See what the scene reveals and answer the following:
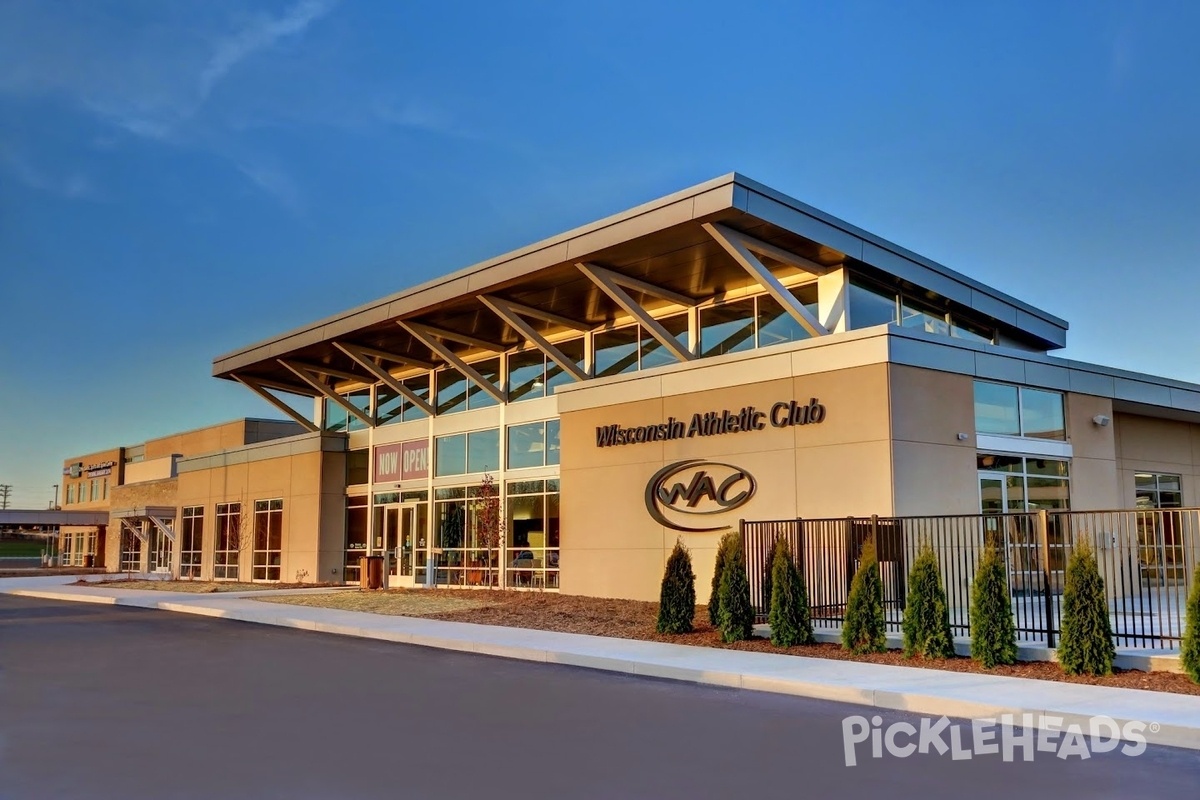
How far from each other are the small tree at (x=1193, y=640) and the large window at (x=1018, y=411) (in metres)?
8.14

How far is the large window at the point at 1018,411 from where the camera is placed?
19422 mm

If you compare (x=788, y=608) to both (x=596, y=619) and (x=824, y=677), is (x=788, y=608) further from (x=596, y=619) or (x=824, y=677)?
(x=596, y=619)

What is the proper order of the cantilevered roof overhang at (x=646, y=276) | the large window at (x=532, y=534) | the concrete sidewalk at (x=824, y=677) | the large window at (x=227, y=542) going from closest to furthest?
the concrete sidewalk at (x=824, y=677)
the cantilevered roof overhang at (x=646, y=276)
the large window at (x=532, y=534)
the large window at (x=227, y=542)

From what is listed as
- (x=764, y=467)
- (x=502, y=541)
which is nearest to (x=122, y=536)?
(x=502, y=541)

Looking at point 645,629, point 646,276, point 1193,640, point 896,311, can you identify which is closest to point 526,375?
point 646,276

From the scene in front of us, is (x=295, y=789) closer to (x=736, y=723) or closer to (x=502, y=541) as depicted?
(x=736, y=723)

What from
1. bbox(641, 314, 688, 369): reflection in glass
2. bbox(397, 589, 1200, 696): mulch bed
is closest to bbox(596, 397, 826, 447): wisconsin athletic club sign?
bbox(641, 314, 688, 369): reflection in glass

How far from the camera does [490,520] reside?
91.7 feet

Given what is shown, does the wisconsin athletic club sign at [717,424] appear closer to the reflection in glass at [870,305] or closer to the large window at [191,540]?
the reflection in glass at [870,305]

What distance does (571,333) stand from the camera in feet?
93.6

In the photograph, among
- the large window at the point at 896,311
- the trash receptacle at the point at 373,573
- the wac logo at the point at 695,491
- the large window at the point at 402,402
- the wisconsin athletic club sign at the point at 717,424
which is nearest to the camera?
the wisconsin athletic club sign at the point at 717,424

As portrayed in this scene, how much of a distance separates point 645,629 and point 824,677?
5946 millimetres

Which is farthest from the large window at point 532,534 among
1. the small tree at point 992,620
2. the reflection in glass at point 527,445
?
the small tree at point 992,620

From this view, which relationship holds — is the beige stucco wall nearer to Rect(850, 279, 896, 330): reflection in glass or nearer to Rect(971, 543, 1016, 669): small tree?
Rect(850, 279, 896, 330): reflection in glass
